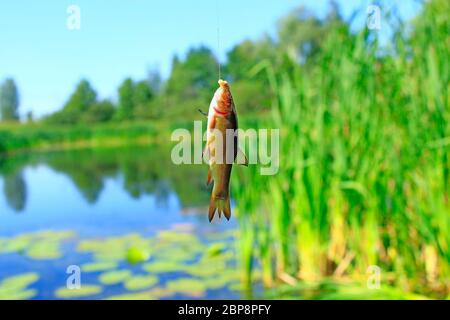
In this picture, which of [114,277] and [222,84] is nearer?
[222,84]

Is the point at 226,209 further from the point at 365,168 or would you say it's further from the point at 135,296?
the point at 135,296

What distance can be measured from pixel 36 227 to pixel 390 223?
327cm

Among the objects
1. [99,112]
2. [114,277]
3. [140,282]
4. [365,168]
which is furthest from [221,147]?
[99,112]

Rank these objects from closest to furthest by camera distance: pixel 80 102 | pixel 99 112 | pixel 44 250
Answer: pixel 44 250, pixel 80 102, pixel 99 112

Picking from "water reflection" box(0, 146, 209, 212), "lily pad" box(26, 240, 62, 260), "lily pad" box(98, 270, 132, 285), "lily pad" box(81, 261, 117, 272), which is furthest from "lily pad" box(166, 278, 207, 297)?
"water reflection" box(0, 146, 209, 212)

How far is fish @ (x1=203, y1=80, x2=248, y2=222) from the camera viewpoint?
546 mm

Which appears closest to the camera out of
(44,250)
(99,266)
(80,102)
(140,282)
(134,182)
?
(140,282)

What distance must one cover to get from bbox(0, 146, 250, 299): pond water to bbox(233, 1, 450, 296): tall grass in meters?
0.58

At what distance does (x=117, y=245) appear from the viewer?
3578 millimetres

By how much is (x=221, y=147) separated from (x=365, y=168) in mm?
1602

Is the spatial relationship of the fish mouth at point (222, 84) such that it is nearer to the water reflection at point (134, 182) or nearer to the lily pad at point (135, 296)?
the lily pad at point (135, 296)

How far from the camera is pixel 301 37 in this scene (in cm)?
1185

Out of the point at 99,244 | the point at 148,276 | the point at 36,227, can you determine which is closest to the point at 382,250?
the point at 148,276

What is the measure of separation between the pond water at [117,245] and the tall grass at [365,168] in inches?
22.9
